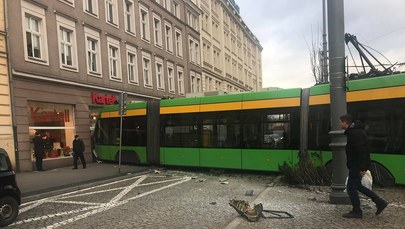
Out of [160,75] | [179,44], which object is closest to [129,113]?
[160,75]

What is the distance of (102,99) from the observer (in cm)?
2275

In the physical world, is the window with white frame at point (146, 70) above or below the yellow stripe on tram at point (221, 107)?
above

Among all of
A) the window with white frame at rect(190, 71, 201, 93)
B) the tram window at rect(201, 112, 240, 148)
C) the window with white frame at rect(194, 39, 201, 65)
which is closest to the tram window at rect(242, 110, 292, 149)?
the tram window at rect(201, 112, 240, 148)

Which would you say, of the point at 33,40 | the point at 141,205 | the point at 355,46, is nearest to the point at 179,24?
the point at 33,40

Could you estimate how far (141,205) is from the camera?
8.64 meters

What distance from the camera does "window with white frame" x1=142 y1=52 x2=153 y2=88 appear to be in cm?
2880

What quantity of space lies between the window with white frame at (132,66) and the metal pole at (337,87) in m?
20.1

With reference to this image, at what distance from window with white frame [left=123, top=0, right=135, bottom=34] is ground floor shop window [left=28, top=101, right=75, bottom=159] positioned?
8897mm

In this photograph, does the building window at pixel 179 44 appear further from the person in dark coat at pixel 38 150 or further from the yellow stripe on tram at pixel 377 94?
the yellow stripe on tram at pixel 377 94

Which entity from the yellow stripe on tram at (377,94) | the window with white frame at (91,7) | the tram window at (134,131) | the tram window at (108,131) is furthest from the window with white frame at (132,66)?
the yellow stripe on tram at (377,94)

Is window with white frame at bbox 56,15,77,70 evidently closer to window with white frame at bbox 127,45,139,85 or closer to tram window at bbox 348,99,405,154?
window with white frame at bbox 127,45,139,85

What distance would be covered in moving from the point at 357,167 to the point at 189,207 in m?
3.53

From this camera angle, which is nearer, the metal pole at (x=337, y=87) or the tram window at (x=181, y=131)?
the metal pole at (x=337, y=87)

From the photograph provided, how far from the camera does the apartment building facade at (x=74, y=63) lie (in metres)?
17.1
